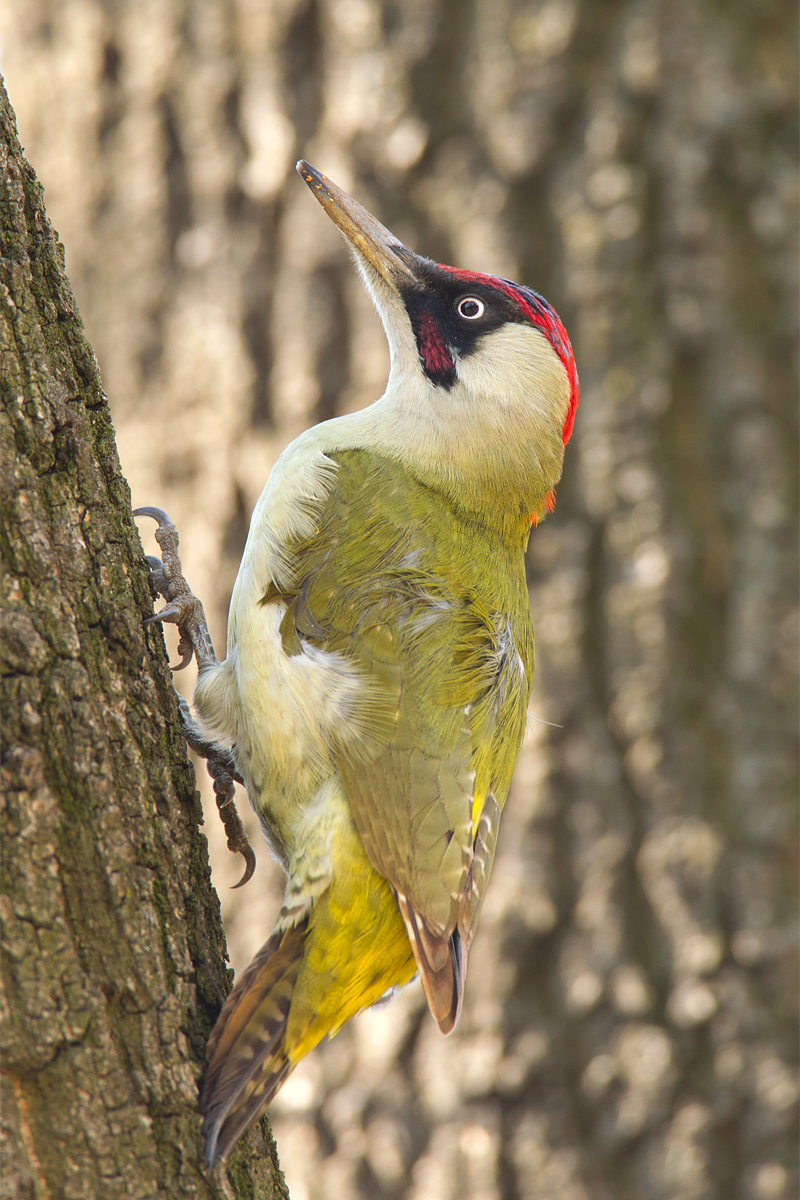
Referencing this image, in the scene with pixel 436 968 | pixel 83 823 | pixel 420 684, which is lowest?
pixel 436 968

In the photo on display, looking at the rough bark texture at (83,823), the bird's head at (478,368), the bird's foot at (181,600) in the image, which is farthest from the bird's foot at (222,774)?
the bird's head at (478,368)

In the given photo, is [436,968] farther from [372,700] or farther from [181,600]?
[181,600]

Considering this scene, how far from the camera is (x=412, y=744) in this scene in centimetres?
240

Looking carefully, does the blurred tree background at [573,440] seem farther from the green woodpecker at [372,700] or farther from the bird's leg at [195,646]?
the bird's leg at [195,646]

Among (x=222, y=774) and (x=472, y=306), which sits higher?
(x=472, y=306)

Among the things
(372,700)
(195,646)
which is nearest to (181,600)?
(195,646)

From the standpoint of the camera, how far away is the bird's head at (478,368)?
10.2ft

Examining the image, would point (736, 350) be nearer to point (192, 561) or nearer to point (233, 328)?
point (233, 328)

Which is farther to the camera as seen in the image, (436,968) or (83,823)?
(436,968)

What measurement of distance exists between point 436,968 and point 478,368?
67.1 inches

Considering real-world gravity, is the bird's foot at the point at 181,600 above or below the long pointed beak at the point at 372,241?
below

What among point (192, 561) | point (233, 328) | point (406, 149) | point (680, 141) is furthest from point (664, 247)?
point (192, 561)

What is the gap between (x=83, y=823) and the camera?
5.25 ft

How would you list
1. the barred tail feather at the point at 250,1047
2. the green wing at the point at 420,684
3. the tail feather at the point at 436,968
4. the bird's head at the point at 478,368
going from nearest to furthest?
the barred tail feather at the point at 250,1047 < the tail feather at the point at 436,968 < the green wing at the point at 420,684 < the bird's head at the point at 478,368
